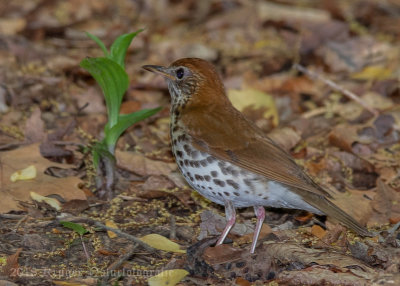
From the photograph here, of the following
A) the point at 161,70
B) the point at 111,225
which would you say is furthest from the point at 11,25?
the point at 111,225

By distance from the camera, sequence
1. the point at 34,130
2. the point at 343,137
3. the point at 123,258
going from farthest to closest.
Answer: the point at 343,137, the point at 34,130, the point at 123,258

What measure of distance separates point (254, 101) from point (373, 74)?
6.07ft

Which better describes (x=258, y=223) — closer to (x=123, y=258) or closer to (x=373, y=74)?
(x=123, y=258)

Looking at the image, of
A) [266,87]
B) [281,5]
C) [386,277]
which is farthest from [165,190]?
[281,5]

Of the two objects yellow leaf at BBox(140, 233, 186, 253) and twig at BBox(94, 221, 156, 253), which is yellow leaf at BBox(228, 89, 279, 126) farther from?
twig at BBox(94, 221, 156, 253)

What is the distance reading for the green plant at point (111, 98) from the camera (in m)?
5.20

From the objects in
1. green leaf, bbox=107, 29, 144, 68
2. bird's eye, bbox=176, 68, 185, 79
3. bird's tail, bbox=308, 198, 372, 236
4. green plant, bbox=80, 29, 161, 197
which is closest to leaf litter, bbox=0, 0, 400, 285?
bird's tail, bbox=308, 198, 372, 236

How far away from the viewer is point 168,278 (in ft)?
13.4

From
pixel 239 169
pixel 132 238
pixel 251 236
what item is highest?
pixel 239 169

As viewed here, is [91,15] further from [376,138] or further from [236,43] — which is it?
[376,138]

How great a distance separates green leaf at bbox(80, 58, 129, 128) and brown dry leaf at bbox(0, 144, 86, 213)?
0.61 m

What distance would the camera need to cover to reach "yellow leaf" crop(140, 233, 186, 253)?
4.57m

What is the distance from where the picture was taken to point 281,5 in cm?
1006

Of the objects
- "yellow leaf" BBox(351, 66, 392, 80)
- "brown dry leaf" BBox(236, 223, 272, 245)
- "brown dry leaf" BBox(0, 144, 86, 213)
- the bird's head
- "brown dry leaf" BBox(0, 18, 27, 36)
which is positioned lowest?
"brown dry leaf" BBox(236, 223, 272, 245)
